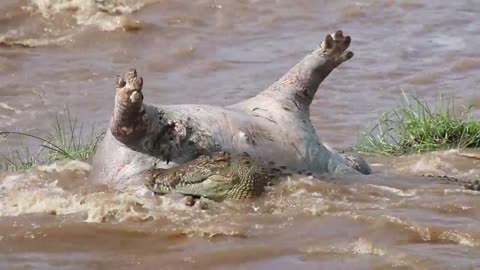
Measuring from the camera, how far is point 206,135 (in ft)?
17.8

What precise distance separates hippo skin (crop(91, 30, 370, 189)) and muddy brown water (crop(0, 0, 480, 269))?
20cm

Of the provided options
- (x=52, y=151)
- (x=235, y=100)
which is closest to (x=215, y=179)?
(x=52, y=151)

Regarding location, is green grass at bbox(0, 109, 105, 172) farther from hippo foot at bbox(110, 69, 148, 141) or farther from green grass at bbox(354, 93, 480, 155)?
green grass at bbox(354, 93, 480, 155)

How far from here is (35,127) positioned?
9430 mm

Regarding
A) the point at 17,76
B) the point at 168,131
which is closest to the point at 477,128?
the point at 168,131

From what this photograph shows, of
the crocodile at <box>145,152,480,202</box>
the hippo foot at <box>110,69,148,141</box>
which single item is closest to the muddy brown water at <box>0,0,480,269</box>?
the crocodile at <box>145,152,480,202</box>

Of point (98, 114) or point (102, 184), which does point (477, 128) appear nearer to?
point (102, 184)

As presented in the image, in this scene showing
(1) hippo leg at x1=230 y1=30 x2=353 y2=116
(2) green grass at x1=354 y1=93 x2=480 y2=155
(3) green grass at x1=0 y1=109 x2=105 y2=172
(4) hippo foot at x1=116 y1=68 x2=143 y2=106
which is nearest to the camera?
(4) hippo foot at x1=116 y1=68 x2=143 y2=106

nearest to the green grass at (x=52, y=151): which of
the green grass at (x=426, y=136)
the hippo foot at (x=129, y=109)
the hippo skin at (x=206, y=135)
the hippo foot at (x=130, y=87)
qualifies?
the hippo skin at (x=206, y=135)

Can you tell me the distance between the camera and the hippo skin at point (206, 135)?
5.12m

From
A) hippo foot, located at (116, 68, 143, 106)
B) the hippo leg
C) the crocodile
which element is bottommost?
the crocodile

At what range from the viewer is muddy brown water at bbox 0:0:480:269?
4242 millimetres

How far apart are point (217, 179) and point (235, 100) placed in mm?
4970

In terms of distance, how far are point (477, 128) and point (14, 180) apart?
3.41 meters
